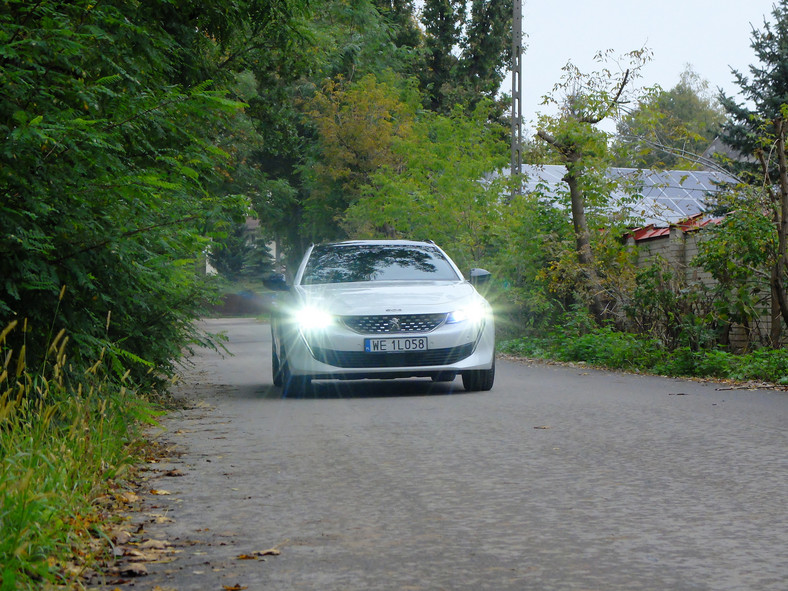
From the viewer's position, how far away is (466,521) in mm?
5375

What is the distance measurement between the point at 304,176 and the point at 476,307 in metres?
36.9

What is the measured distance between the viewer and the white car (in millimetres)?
11719

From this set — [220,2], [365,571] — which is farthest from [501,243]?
[365,571]

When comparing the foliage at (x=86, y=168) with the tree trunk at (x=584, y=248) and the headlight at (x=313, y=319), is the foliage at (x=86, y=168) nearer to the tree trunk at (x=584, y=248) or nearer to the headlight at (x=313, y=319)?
the headlight at (x=313, y=319)

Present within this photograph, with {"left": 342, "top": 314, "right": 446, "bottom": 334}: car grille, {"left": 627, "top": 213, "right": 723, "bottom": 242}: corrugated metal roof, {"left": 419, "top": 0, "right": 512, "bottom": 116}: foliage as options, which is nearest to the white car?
{"left": 342, "top": 314, "right": 446, "bottom": 334}: car grille

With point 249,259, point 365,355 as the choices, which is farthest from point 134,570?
point 249,259

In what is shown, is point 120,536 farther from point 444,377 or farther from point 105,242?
point 444,377

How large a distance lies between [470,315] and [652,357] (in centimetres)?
476

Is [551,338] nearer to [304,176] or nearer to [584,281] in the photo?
[584,281]

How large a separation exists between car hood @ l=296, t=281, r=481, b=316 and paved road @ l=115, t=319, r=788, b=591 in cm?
127

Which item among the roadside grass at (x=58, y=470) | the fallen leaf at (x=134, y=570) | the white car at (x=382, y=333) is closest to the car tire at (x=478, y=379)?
the white car at (x=382, y=333)

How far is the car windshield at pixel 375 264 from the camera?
13078mm

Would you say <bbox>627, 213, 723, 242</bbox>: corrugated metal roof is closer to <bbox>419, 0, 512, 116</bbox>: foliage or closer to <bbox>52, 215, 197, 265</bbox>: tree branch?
<bbox>52, 215, 197, 265</bbox>: tree branch

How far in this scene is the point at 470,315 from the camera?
1211 cm
